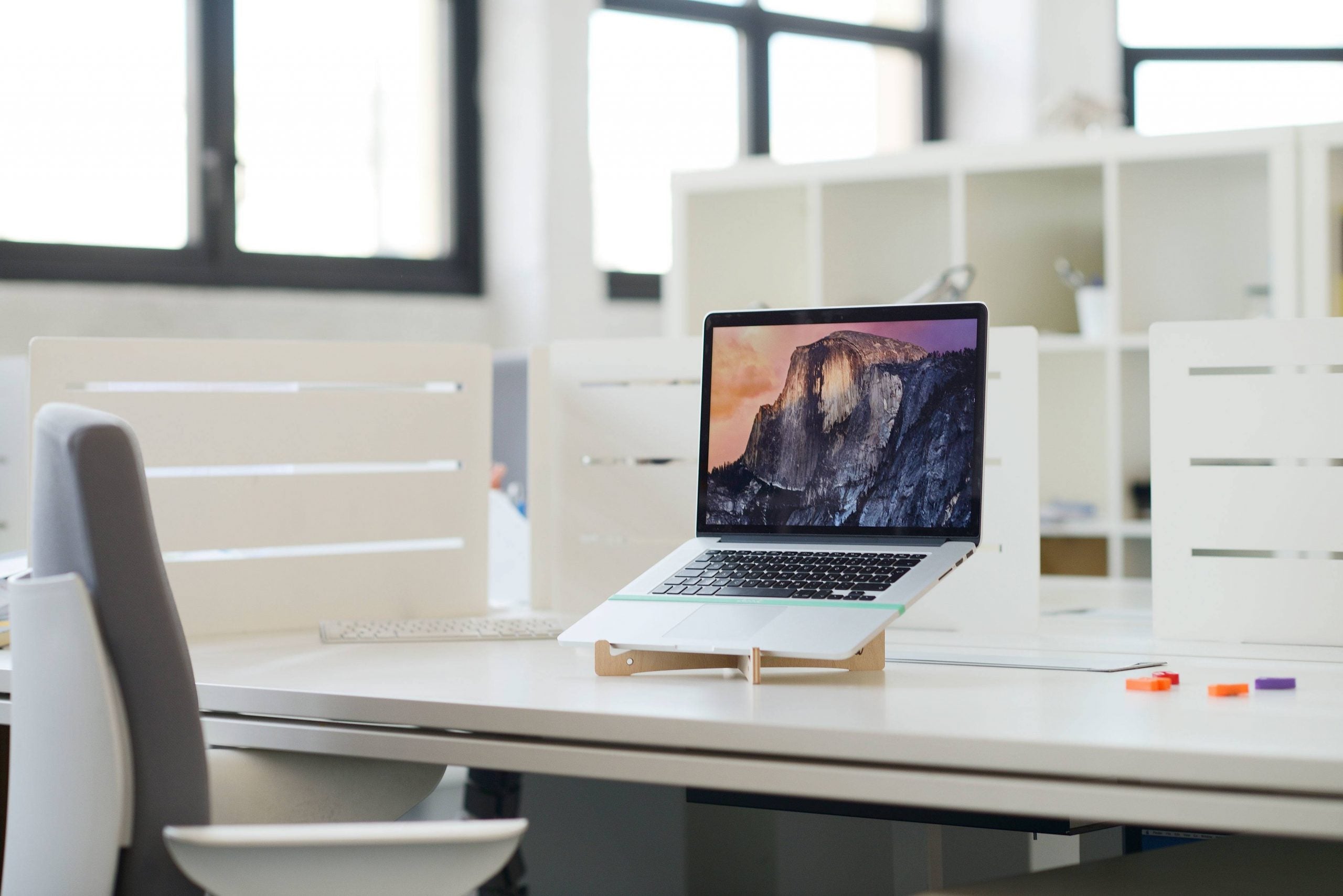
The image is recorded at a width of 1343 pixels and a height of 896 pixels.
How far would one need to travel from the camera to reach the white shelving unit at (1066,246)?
121 inches

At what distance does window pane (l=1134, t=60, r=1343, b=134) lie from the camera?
4902 mm

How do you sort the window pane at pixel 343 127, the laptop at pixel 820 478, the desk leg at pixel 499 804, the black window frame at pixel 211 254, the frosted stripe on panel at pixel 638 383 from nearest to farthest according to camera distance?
1. the laptop at pixel 820 478
2. the frosted stripe on panel at pixel 638 383
3. the desk leg at pixel 499 804
4. the black window frame at pixel 211 254
5. the window pane at pixel 343 127

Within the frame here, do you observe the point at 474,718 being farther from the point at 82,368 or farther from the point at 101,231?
the point at 101,231

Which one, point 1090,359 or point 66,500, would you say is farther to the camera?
point 1090,359

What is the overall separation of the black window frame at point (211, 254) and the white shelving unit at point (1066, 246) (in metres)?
0.96

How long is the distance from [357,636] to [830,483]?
1.73 feet

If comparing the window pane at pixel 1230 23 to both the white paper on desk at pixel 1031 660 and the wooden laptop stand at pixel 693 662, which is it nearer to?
the white paper on desk at pixel 1031 660

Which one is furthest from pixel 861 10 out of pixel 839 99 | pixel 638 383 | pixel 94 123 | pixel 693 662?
pixel 693 662

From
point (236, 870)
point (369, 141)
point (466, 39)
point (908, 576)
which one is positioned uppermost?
point (466, 39)

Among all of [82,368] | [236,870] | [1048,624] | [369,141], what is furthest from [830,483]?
[369,141]

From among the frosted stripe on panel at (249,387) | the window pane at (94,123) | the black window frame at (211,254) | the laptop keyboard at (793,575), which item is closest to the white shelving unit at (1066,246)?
the black window frame at (211,254)

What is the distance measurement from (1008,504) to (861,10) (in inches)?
148

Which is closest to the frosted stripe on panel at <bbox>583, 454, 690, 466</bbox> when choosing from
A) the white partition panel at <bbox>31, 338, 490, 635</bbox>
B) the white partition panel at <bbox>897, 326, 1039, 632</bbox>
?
the white partition panel at <bbox>31, 338, 490, 635</bbox>

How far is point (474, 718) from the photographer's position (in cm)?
108
